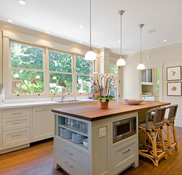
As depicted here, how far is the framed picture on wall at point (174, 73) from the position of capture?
434 centimetres

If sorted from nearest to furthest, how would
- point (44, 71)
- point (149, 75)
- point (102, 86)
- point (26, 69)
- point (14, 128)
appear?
point (102, 86) < point (14, 128) < point (26, 69) < point (44, 71) < point (149, 75)

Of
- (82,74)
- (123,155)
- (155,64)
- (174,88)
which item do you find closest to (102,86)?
(123,155)

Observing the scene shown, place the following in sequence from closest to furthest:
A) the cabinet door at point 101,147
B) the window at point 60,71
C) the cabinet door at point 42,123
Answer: the cabinet door at point 101,147
the cabinet door at point 42,123
the window at point 60,71

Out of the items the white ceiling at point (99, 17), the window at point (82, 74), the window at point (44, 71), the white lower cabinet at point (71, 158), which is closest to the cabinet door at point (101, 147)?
the white lower cabinet at point (71, 158)

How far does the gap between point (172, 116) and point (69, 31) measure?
331 cm

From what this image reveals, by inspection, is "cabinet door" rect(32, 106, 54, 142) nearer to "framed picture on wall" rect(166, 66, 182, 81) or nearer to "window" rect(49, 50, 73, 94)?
"window" rect(49, 50, 73, 94)

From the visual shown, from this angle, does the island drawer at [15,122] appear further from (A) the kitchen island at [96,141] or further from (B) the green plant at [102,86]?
(B) the green plant at [102,86]

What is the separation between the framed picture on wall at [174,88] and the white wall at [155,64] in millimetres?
117

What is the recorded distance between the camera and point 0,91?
2.89m

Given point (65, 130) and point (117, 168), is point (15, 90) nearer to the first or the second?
point (65, 130)

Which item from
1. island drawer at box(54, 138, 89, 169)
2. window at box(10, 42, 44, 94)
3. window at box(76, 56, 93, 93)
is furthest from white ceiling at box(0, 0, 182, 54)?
island drawer at box(54, 138, 89, 169)

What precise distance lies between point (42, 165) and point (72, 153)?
0.83m

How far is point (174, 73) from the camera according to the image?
445 centimetres

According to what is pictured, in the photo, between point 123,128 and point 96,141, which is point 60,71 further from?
point 96,141
